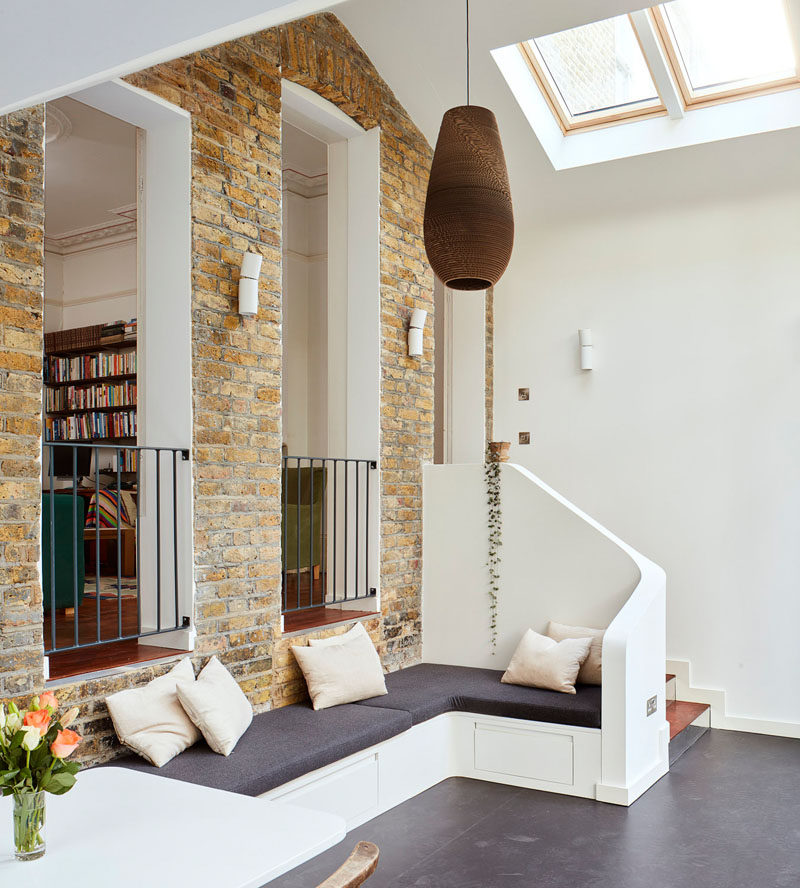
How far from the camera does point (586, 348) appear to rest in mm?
6500

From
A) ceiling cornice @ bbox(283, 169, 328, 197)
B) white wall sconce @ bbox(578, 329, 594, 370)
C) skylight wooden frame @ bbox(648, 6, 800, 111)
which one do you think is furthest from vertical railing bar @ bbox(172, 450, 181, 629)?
ceiling cornice @ bbox(283, 169, 328, 197)

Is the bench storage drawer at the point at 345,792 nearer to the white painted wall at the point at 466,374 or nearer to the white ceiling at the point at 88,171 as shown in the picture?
the white painted wall at the point at 466,374

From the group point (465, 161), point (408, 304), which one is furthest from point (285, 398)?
point (465, 161)

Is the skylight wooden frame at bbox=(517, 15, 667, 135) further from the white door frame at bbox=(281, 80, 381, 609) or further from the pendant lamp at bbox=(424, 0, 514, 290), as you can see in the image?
the pendant lamp at bbox=(424, 0, 514, 290)

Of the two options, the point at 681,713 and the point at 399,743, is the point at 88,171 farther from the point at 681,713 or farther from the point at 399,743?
the point at 681,713

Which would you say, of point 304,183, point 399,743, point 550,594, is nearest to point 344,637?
point 399,743

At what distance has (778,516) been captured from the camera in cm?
582

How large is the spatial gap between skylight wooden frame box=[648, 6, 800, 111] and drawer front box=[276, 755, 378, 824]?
4.40 meters

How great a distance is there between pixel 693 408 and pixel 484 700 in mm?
2562

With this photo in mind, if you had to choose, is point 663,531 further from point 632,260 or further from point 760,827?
point 760,827

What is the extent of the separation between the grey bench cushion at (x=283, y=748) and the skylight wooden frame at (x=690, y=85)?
13.7 feet

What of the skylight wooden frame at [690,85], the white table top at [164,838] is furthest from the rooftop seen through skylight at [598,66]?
the white table top at [164,838]

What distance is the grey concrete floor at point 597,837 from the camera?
3.63 m

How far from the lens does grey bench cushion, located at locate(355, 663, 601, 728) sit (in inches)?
187
